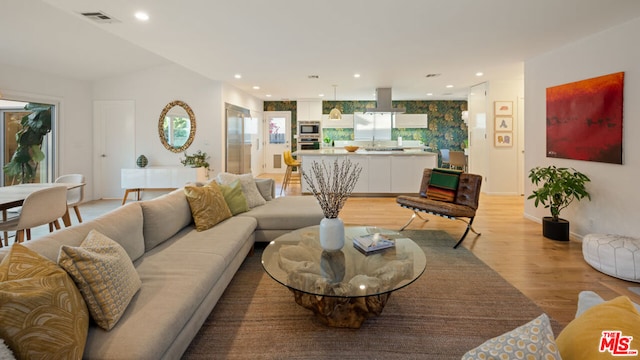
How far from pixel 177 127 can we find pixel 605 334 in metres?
7.09

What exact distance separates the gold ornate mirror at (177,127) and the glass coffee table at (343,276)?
200 inches

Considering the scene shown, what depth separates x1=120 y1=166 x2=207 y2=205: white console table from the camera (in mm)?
6234

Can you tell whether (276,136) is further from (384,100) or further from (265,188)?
(265,188)

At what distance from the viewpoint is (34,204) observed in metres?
3.00

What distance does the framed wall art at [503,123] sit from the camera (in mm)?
6789

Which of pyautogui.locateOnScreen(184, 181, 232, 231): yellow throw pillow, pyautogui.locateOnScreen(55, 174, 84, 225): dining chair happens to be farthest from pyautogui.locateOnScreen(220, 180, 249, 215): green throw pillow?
pyautogui.locateOnScreen(55, 174, 84, 225): dining chair

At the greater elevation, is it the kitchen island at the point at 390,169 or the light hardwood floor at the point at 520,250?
the kitchen island at the point at 390,169

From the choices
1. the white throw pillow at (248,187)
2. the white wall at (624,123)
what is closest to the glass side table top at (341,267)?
the white throw pillow at (248,187)

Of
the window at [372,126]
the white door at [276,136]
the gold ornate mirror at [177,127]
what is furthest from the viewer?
the white door at [276,136]

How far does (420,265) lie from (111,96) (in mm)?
6882

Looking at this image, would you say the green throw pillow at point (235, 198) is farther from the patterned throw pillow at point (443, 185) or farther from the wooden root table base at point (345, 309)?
the patterned throw pillow at point (443, 185)

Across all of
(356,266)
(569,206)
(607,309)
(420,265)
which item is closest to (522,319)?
(420,265)

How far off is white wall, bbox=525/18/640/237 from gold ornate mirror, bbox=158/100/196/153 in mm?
6089

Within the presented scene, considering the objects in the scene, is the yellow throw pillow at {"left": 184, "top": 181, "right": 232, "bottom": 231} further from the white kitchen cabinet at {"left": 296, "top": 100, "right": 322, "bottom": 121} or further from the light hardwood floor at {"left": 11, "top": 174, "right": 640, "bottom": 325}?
the white kitchen cabinet at {"left": 296, "top": 100, "right": 322, "bottom": 121}
